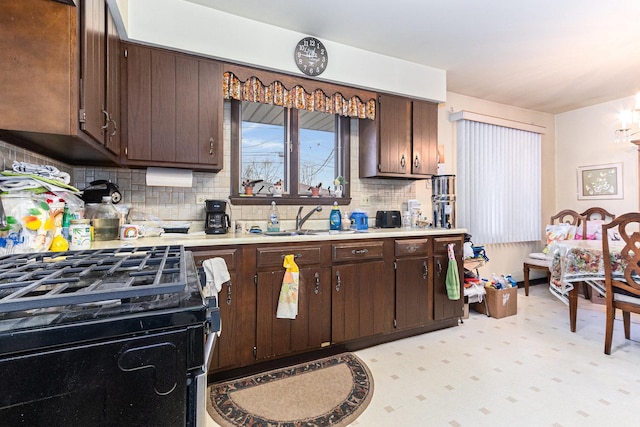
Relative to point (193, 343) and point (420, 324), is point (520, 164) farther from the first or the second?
point (193, 343)

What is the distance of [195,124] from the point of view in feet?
7.48

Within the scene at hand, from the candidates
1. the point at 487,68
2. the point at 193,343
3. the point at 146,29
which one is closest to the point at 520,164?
the point at 487,68

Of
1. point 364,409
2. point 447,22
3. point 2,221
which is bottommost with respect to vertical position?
point 364,409

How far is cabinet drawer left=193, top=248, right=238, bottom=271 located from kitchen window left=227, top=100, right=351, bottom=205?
0.77 meters

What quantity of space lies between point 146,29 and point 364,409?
2.83 metres

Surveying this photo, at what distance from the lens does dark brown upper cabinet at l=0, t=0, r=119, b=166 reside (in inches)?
45.9

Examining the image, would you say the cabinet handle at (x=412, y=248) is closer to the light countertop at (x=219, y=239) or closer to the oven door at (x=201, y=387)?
the light countertop at (x=219, y=239)

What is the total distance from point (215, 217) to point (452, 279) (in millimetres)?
2217

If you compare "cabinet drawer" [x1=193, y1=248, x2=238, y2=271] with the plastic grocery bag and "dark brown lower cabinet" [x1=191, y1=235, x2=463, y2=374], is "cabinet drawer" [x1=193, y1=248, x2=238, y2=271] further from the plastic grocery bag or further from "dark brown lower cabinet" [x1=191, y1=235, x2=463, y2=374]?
the plastic grocery bag

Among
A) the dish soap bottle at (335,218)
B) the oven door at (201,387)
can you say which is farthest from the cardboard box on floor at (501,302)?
the oven door at (201,387)

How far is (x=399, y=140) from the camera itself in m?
3.15

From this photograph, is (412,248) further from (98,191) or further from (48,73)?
(48,73)

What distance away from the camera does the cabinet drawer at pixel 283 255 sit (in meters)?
2.14

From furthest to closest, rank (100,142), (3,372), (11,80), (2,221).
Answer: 1. (100,142)
2. (2,221)
3. (11,80)
4. (3,372)
